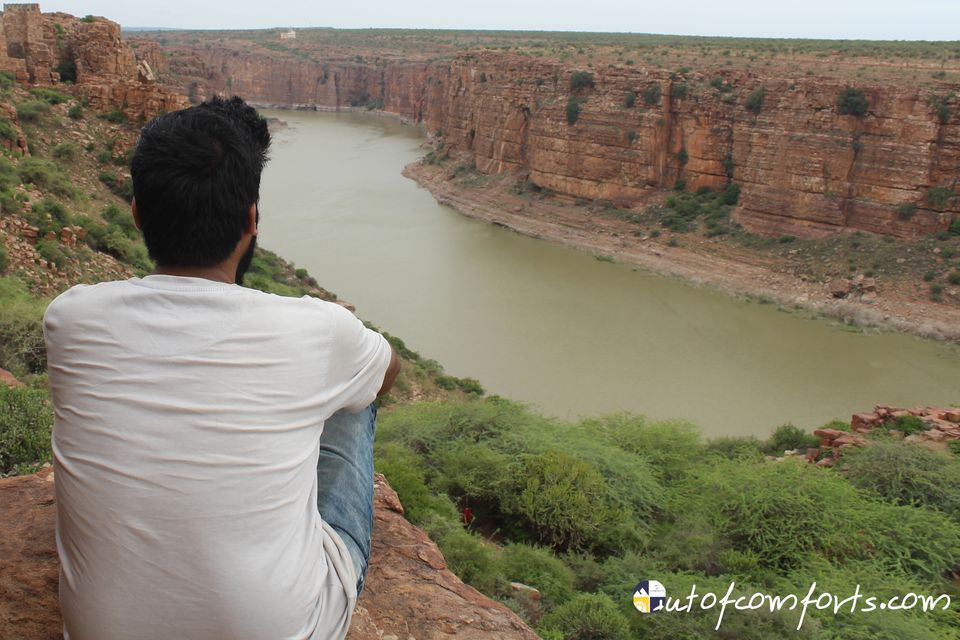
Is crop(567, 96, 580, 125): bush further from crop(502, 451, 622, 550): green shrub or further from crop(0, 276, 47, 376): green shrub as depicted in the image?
crop(0, 276, 47, 376): green shrub

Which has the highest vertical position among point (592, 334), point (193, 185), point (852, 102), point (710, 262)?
point (852, 102)

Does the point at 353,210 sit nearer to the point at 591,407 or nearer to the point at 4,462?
the point at 591,407

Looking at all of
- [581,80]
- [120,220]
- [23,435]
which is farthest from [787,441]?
[581,80]

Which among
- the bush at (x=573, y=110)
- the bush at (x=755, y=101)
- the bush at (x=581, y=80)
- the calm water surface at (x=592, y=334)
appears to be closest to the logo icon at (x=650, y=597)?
the calm water surface at (x=592, y=334)

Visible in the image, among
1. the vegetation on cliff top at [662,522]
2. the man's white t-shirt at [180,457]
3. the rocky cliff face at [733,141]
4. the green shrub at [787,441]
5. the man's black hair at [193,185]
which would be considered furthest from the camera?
the rocky cliff face at [733,141]

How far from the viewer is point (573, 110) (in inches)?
1055

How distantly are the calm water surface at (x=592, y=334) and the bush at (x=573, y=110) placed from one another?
4.61 meters

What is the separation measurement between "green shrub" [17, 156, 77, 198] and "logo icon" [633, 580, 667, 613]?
925cm

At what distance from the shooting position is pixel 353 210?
2919cm

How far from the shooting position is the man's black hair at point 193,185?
142 cm

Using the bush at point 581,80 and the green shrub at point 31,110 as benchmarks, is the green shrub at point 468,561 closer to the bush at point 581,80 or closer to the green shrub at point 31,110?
the green shrub at point 31,110

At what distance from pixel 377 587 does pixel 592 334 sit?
1489 centimetres

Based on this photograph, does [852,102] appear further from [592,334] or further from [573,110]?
[592,334]

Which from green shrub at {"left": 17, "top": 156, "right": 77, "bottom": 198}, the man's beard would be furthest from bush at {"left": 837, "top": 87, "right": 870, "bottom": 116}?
the man's beard
